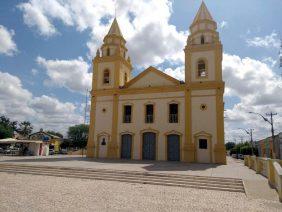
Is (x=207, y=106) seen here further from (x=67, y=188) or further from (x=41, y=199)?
(x=41, y=199)

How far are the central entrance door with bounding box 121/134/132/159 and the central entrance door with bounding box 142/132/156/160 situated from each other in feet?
4.41

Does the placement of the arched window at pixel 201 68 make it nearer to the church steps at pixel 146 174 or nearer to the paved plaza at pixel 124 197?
the church steps at pixel 146 174

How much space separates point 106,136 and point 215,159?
394 inches

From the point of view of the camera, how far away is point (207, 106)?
73.4 ft

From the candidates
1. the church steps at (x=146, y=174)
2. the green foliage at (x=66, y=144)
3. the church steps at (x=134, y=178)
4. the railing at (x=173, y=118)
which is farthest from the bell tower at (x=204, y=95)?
the green foliage at (x=66, y=144)

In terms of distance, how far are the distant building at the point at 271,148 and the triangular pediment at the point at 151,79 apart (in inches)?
565

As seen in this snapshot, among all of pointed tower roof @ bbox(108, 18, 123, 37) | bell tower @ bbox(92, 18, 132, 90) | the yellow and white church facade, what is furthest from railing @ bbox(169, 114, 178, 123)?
pointed tower roof @ bbox(108, 18, 123, 37)

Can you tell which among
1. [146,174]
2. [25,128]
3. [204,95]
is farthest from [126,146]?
[25,128]

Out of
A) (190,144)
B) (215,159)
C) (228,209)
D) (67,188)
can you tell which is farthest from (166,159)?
(228,209)

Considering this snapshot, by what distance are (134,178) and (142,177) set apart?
0.38 m

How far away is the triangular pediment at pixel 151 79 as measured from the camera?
81.0ft

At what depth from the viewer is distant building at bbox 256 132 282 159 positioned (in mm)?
37669

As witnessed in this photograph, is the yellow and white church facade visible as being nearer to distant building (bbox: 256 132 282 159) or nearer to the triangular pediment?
the triangular pediment

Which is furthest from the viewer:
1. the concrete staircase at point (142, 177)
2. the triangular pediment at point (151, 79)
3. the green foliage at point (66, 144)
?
the green foliage at point (66, 144)
